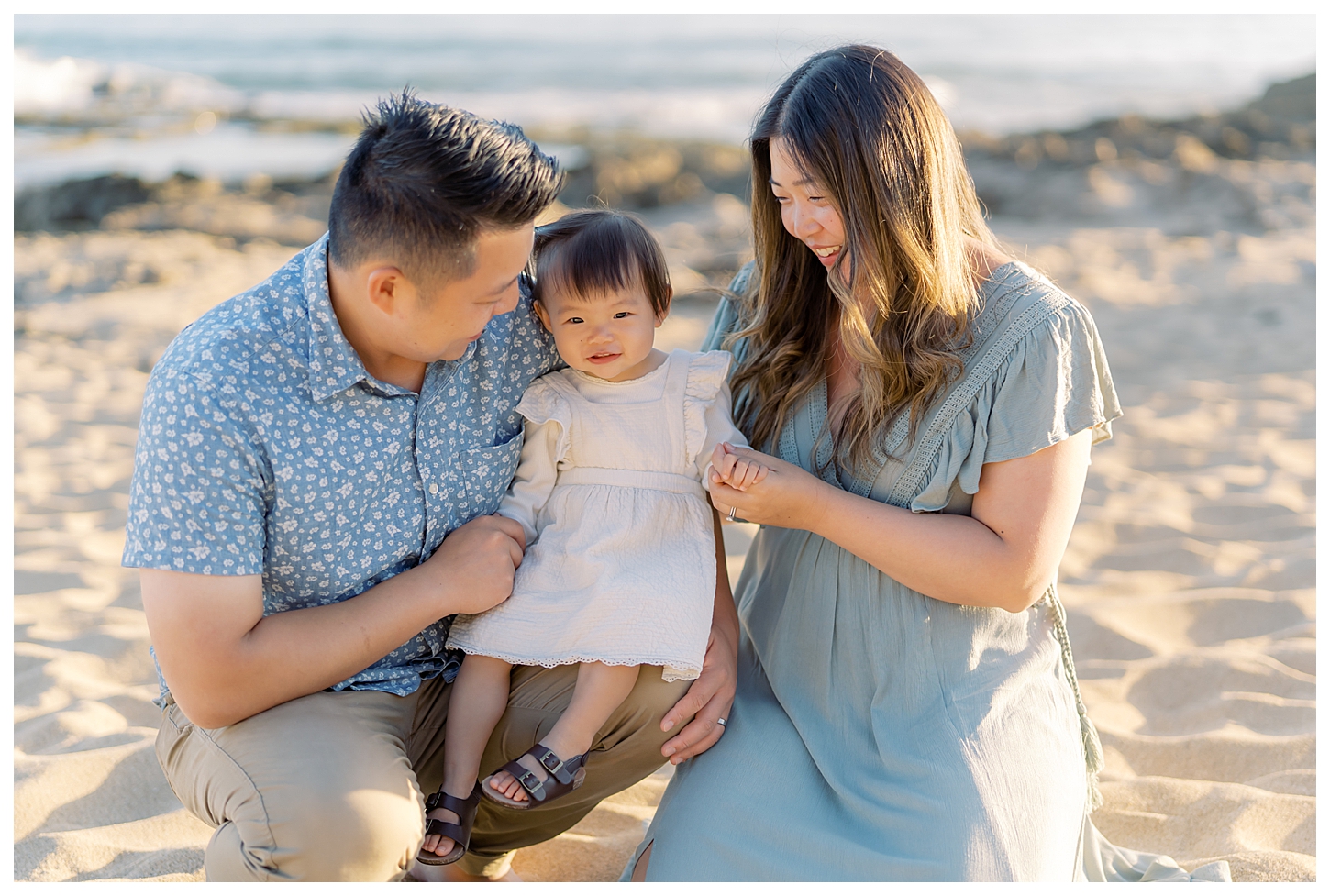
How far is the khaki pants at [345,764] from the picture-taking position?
1812 millimetres

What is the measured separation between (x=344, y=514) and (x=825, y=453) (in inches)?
39.7

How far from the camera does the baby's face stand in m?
2.21

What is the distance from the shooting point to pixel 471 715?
7.07 feet

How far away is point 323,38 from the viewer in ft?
73.7

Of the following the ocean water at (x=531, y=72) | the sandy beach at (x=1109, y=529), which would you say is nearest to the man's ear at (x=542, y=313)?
the sandy beach at (x=1109, y=529)

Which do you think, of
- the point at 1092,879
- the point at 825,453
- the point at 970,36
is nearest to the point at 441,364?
the point at 825,453

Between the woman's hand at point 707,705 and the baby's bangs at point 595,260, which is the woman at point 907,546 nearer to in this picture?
the woman's hand at point 707,705

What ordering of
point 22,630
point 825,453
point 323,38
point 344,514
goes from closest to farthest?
point 344,514 → point 825,453 → point 22,630 → point 323,38

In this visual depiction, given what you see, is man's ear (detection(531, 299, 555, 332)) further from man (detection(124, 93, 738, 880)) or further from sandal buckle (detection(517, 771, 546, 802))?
sandal buckle (detection(517, 771, 546, 802))

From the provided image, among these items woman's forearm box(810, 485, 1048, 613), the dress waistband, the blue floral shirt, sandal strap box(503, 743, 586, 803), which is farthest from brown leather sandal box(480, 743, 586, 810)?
woman's forearm box(810, 485, 1048, 613)

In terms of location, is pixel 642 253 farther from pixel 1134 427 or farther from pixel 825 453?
pixel 1134 427

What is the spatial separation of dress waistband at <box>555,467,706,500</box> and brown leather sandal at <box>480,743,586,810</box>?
57 cm

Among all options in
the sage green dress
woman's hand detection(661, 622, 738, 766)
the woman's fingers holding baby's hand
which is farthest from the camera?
woman's hand detection(661, 622, 738, 766)

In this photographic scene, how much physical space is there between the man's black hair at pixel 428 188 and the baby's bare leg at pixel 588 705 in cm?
Answer: 85
